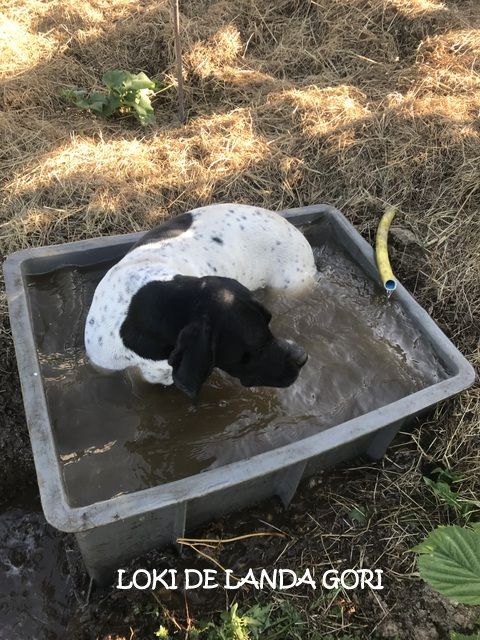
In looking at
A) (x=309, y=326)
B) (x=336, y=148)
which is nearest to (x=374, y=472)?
(x=309, y=326)

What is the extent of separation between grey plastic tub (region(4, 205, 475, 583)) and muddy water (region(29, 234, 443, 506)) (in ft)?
0.75

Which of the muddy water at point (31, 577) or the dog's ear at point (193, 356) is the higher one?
the dog's ear at point (193, 356)

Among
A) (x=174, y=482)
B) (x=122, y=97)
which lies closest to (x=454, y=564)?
(x=174, y=482)

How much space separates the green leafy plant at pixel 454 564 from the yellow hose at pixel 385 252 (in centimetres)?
241

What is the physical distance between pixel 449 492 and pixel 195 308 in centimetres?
191

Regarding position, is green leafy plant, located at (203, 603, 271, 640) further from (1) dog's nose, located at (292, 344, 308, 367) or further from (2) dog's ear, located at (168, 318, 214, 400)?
(1) dog's nose, located at (292, 344, 308, 367)

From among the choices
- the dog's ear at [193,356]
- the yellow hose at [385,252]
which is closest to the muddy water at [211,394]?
the yellow hose at [385,252]

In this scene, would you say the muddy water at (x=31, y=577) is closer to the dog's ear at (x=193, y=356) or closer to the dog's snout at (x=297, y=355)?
the dog's ear at (x=193, y=356)

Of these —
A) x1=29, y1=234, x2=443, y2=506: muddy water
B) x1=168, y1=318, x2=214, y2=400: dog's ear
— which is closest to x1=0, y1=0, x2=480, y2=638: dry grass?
x1=29, y1=234, x2=443, y2=506: muddy water

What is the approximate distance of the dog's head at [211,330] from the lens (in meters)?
2.72

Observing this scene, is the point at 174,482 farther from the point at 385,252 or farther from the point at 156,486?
the point at 385,252

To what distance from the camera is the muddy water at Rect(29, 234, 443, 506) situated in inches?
126

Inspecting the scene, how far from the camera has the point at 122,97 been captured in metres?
5.52

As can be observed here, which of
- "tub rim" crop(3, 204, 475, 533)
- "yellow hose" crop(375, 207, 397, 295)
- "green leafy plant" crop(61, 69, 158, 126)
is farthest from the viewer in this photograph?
"green leafy plant" crop(61, 69, 158, 126)
